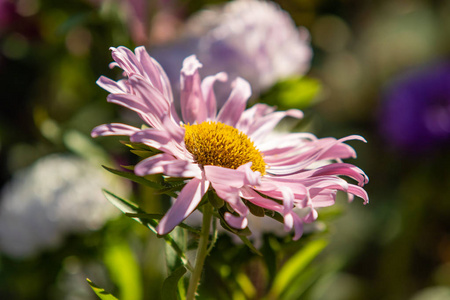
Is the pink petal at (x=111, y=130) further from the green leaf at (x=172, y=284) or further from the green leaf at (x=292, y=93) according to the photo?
the green leaf at (x=292, y=93)

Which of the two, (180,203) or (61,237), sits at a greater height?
(180,203)

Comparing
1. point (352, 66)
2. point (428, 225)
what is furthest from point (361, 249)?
point (352, 66)

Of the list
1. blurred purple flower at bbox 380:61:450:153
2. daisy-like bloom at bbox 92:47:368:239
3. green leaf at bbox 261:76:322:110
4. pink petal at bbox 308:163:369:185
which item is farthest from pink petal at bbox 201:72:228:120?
blurred purple flower at bbox 380:61:450:153

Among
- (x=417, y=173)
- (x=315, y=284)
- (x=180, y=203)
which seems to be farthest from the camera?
(x=417, y=173)

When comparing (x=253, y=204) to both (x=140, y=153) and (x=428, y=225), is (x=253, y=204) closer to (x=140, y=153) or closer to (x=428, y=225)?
(x=140, y=153)

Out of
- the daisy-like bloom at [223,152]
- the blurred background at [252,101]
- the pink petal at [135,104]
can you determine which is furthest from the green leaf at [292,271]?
the pink petal at [135,104]

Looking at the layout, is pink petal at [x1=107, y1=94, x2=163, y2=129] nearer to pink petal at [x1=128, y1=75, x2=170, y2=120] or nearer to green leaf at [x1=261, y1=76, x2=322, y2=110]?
pink petal at [x1=128, y1=75, x2=170, y2=120]
